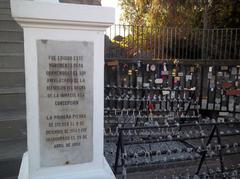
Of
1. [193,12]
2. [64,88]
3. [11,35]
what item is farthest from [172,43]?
[64,88]

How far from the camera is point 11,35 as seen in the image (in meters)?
3.49

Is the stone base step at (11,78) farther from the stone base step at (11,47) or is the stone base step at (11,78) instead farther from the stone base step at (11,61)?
the stone base step at (11,47)

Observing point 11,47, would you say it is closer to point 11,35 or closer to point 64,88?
point 11,35

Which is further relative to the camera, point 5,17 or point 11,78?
point 5,17

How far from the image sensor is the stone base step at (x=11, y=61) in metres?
3.08

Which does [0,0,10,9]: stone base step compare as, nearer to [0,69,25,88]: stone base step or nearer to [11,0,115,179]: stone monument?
[0,69,25,88]: stone base step

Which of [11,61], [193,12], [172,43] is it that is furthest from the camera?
[193,12]

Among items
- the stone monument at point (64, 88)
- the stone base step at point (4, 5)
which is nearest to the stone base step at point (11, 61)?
the stone base step at point (4, 5)

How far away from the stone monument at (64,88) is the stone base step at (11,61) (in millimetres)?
1849

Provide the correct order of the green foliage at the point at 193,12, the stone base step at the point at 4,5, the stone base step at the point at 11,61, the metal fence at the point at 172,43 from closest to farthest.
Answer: the stone base step at the point at 11,61
the stone base step at the point at 4,5
the metal fence at the point at 172,43
the green foliage at the point at 193,12

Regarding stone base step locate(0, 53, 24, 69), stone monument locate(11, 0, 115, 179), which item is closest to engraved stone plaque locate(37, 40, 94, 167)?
stone monument locate(11, 0, 115, 179)

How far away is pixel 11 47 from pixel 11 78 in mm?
645

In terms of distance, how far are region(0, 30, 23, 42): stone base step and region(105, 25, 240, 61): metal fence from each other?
2307 mm

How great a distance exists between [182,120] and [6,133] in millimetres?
3798
